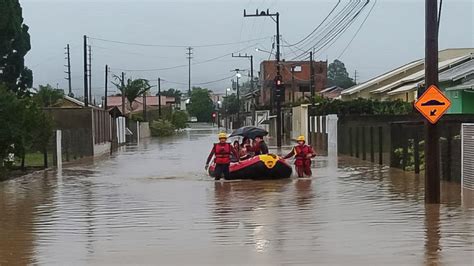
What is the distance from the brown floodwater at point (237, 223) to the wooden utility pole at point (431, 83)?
1.37 ft

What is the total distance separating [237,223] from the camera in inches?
520

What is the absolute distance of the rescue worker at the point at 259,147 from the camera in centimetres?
2389

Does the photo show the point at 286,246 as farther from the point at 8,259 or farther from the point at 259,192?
the point at 259,192

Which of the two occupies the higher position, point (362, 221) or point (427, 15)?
point (427, 15)

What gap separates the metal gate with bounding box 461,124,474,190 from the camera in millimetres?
17577

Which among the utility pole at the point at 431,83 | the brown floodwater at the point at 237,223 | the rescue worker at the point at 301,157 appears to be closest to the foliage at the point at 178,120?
the rescue worker at the point at 301,157

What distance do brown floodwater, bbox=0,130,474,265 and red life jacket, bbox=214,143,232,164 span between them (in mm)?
686

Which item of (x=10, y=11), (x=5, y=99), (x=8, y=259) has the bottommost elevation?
(x=8, y=259)

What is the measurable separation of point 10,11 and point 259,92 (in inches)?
3185

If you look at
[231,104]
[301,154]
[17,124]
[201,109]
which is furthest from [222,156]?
[201,109]

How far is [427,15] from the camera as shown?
14.8 metres

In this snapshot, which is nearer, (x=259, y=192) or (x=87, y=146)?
(x=259, y=192)

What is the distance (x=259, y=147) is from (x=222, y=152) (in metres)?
2.20

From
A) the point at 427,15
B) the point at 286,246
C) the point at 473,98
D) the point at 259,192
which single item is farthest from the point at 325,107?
the point at 286,246
